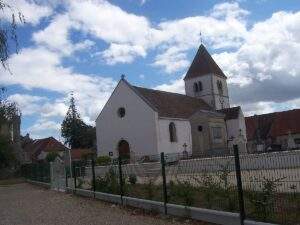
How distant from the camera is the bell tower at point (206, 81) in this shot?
69188mm

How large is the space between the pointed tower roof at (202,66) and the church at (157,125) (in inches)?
314

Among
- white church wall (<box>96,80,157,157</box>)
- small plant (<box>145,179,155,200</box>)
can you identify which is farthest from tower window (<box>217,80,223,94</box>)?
small plant (<box>145,179,155,200</box>)

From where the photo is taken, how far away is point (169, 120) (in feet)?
177

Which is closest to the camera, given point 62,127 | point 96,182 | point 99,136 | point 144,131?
point 96,182

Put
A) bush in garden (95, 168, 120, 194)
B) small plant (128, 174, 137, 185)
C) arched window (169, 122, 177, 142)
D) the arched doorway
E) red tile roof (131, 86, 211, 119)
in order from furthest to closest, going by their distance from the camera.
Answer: the arched doorway
arched window (169, 122, 177, 142)
red tile roof (131, 86, 211, 119)
bush in garden (95, 168, 120, 194)
small plant (128, 174, 137, 185)

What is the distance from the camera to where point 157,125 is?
5162 centimetres

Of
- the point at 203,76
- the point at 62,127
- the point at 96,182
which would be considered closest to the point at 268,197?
the point at 96,182

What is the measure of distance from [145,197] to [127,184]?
187 centimetres

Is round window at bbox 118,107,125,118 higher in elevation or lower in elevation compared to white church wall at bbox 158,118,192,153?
higher

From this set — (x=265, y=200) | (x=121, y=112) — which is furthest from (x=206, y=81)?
(x=265, y=200)

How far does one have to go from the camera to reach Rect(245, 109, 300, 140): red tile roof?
7338cm

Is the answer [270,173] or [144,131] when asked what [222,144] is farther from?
[270,173]

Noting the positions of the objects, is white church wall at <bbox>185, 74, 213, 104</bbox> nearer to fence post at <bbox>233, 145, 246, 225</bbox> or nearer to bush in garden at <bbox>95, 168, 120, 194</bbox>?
bush in garden at <bbox>95, 168, 120, 194</bbox>

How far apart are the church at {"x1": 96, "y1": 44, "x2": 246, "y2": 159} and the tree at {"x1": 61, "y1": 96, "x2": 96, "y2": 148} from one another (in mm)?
34264
